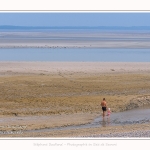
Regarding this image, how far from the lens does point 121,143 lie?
6523mm

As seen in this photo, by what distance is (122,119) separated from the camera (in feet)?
63.5

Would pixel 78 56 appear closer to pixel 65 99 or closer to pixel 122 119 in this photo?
pixel 65 99

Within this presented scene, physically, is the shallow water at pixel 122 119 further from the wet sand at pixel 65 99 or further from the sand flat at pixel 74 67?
the sand flat at pixel 74 67

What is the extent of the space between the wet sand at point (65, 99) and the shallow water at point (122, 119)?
0.35m

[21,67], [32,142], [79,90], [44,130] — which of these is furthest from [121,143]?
[21,67]

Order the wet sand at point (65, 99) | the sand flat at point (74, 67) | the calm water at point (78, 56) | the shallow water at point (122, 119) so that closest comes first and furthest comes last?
the wet sand at point (65, 99) → the shallow water at point (122, 119) → the sand flat at point (74, 67) → the calm water at point (78, 56)

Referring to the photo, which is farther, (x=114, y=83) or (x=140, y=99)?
(x=114, y=83)

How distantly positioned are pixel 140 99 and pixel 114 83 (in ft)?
21.9

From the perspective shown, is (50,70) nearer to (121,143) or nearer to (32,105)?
(32,105)

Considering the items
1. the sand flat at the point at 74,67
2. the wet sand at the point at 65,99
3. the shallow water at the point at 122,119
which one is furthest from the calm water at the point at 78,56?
the shallow water at the point at 122,119

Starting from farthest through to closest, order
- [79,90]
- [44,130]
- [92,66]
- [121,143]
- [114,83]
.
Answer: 1. [92,66]
2. [114,83]
3. [79,90]
4. [44,130]
5. [121,143]

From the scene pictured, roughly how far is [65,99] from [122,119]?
4865 mm

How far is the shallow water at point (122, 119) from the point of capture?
18.1 metres

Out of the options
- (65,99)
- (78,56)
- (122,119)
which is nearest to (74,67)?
(78,56)
